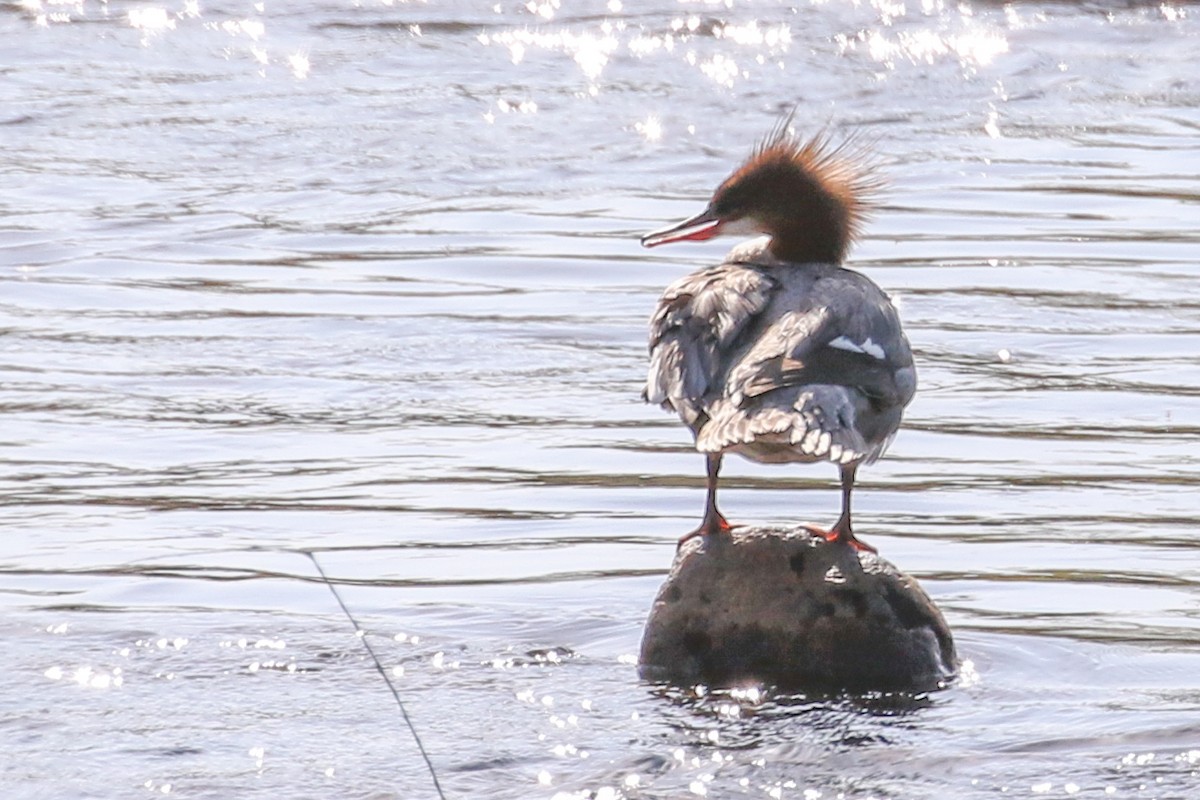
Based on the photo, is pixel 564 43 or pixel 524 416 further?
pixel 564 43

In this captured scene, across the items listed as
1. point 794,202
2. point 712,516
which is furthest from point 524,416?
point 712,516

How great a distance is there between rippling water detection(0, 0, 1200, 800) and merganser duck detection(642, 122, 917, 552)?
62cm

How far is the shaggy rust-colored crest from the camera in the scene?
660 centimetres

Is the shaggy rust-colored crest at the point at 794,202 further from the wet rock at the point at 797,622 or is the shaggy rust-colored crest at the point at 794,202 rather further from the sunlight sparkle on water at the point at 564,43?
the sunlight sparkle on water at the point at 564,43

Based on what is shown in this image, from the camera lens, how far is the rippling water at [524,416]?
5.42 m

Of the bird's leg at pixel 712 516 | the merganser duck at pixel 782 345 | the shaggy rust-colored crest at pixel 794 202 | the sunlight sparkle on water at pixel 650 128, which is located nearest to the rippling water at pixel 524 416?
the sunlight sparkle on water at pixel 650 128

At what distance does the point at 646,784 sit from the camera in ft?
16.8

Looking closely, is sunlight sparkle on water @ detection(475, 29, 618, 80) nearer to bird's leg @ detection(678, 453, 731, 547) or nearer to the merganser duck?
the merganser duck

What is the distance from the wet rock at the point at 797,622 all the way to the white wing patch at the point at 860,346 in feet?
1.53

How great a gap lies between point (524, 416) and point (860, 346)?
9.43 ft

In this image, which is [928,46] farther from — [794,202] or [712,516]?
[712,516]

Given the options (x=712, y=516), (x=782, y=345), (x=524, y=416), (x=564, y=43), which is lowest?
(x=524, y=416)

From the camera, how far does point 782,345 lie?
5.75 m

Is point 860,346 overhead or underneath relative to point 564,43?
underneath
